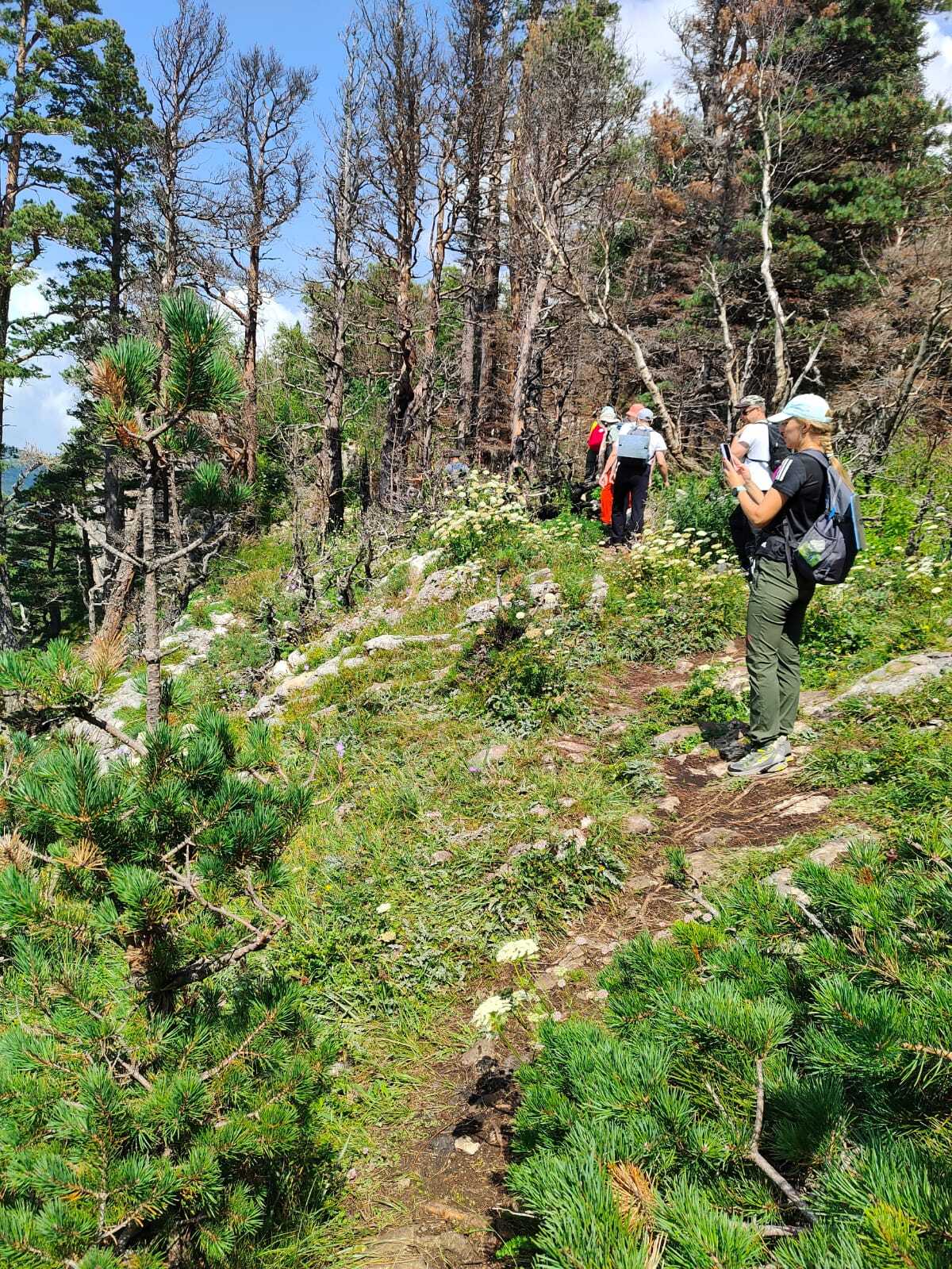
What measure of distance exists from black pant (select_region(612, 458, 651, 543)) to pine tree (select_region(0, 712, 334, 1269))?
7151 millimetres

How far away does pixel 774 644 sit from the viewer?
398 centimetres

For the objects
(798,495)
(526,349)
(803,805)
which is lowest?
(803,805)

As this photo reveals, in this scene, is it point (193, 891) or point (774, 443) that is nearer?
point (193, 891)

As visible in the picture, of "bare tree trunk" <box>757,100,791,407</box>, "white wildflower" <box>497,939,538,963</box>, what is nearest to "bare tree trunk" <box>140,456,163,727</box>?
"white wildflower" <box>497,939,538,963</box>

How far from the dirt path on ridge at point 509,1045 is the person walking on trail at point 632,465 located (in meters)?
4.60

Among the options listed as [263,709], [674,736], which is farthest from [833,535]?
[263,709]

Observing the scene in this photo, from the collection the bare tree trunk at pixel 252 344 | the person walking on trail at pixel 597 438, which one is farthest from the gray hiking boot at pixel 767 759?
the bare tree trunk at pixel 252 344

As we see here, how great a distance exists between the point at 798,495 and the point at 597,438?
7.34 metres

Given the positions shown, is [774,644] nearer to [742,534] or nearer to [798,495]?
[798,495]

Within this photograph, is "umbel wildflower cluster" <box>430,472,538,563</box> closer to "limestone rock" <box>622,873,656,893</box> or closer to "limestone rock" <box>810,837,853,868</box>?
"limestone rock" <box>622,873,656,893</box>

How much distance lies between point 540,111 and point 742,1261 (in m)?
14.1

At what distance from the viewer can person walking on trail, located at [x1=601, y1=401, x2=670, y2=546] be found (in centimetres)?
809

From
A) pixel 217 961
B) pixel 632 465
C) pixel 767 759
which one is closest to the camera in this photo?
pixel 217 961

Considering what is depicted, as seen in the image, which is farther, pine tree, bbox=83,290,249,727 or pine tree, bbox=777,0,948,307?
pine tree, bbox=777,0,948,307
